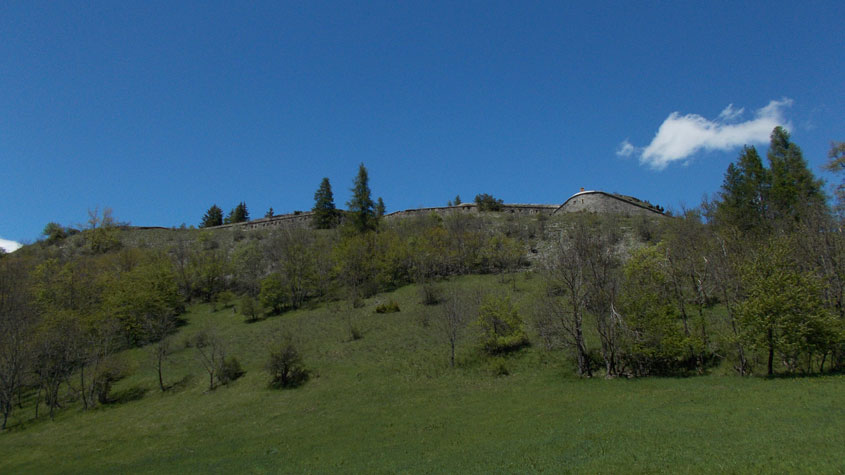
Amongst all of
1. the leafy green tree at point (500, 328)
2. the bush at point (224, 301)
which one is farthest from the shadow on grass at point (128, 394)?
the leafy green tree at point (500, 328)

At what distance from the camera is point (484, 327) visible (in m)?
33.9

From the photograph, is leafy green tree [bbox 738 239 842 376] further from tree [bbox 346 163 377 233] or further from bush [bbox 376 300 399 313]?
tree [bbox 346 163 377 233]

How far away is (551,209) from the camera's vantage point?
100500 mm

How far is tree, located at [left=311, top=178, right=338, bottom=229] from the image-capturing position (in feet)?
287

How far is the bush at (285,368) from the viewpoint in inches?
1217

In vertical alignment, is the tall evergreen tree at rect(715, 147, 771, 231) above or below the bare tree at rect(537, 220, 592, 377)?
above

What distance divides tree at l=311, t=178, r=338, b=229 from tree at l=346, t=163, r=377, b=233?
52.7 ft

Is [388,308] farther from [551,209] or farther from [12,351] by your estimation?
[551,209]

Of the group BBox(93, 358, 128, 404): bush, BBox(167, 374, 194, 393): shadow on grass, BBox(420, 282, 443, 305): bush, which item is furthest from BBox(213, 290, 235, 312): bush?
BBox(420, 282, 443, 305): bush

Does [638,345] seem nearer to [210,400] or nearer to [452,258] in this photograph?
Result: [210,400]

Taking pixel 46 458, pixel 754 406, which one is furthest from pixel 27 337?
pixel 754 406

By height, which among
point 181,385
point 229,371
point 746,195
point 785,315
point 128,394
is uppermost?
point 746,195

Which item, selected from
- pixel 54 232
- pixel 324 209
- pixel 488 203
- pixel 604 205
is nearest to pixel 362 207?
pixel 324 209

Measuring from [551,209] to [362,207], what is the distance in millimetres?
51015
